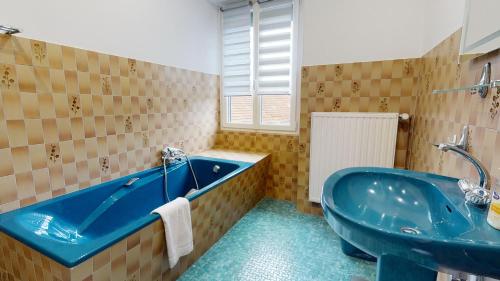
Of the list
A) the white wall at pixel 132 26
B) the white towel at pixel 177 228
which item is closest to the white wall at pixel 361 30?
the white wall at pixel 132 26

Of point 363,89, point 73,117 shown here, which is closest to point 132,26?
point 73,117

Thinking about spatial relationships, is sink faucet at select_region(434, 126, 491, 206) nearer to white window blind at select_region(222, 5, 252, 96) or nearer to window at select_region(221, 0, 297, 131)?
window at select_region(221, 0, 297, 131)

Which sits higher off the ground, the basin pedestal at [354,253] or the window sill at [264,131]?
the window sill at [264,131]

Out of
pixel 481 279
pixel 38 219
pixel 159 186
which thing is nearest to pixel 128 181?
pixel 159 186

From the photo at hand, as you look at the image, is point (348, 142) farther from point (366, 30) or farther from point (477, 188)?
point (477, 188)

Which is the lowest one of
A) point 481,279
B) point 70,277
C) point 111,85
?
point 70,277

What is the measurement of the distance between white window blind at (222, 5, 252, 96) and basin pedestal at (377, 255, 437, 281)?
7.34 ft

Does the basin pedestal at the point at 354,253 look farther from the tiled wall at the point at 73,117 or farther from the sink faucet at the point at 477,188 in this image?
the tiled wall at the point at 73,117

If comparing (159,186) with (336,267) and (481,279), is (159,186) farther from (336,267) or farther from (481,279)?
(481,279)

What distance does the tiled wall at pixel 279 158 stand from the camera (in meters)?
2.52

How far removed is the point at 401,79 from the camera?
5.97 ft

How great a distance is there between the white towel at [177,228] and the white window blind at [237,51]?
1.65m

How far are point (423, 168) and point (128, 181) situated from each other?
211 centimetres

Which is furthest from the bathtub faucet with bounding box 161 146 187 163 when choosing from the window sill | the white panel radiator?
the white panel radiator
